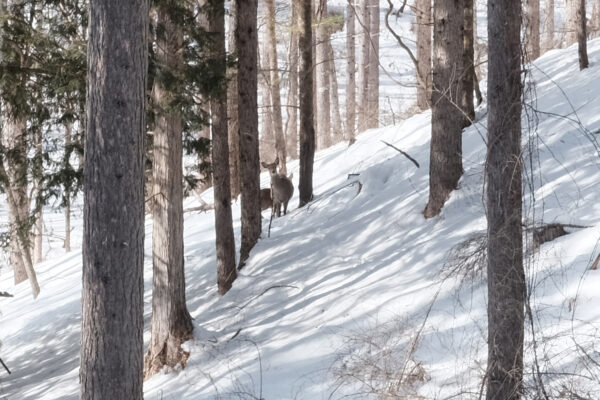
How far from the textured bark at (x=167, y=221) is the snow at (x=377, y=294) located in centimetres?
35

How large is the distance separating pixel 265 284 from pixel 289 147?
15.5 meters

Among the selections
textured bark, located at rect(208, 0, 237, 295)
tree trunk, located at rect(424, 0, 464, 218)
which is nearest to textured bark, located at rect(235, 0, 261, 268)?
textured bark, located at rect(208, 0, 237, 295)

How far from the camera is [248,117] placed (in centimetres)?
1171

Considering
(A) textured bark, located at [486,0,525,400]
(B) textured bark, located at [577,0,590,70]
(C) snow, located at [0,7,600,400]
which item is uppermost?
(B) textured bark, located at [577,0,590,70]

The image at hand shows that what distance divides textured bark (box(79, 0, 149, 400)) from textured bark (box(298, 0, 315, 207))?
7787 mm

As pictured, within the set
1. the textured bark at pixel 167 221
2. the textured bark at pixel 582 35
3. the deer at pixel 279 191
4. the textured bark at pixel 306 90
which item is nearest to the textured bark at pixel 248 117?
the deer at pixel 279 191

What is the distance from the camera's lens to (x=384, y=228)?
11.1 metres

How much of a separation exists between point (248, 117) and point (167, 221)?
2739 mm

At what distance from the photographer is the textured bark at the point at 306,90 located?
13477 mm

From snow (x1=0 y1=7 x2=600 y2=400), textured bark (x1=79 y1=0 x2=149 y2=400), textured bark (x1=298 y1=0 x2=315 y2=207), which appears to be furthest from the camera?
textured bark (x1=298 y1=0 x2=315 y2=207)

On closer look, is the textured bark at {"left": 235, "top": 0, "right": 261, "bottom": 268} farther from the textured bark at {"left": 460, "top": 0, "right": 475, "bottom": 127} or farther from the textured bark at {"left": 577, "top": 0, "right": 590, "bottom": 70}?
the textured bark at {"left": 577, "top": 0, "right": 590, "bottom": 70}

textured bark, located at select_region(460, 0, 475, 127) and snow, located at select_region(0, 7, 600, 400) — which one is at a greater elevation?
textured bark, located at select_region(460, 0, 475, 127)

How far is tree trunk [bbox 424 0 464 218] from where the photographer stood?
10305 mm

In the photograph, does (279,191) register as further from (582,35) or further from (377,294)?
(582,35)
